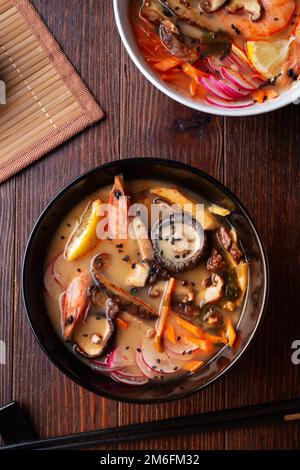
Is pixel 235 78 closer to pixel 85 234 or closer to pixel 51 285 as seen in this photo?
pixel 85 234

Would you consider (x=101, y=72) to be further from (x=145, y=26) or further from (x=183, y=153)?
(x=183, y=153)

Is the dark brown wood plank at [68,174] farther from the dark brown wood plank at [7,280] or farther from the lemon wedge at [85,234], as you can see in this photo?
the lemon wedge at [85,234]

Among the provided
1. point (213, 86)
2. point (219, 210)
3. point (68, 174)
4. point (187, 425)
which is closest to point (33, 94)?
point (68, 174)

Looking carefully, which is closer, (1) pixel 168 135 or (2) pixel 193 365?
(2) pixel 193 365

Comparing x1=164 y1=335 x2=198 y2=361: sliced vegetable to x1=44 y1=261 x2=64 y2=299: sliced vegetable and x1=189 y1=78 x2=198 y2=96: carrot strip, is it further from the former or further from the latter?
x1=189 y1=78 x2=198 y2=96: carrot strip

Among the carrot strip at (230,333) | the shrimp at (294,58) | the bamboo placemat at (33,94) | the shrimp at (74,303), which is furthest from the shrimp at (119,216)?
the shrimp at (294,58)

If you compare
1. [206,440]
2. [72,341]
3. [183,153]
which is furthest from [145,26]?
[206,440]

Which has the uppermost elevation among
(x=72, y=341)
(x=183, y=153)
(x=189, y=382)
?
(x=183, y=153)
